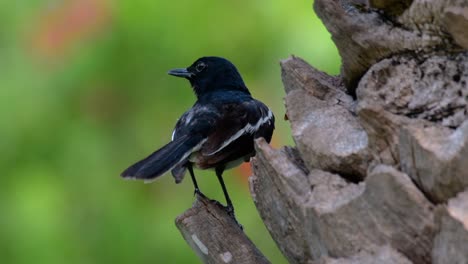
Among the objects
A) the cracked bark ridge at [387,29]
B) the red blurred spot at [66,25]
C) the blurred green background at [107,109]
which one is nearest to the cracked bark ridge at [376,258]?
the cracked bark ridge at [387,29]

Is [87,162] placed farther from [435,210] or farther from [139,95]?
[435,210]

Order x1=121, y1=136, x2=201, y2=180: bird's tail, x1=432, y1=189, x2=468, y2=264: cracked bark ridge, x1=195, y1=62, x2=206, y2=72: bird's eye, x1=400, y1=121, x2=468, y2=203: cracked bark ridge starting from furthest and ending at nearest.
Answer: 1. x1=195, y1=62, x2=206, y2=72: bird's eye
2. x1=121, y1=136, x2=201, y2=180: bird's tail
3. x1=400, y1=121, x2=468, y2=203: cracked bark ridge
4. x1=432, y1=189, x2=468, y2=264: cracked bark ridge

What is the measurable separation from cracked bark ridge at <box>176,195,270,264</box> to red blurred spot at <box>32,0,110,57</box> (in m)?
2.23

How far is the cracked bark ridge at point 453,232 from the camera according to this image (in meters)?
2.58

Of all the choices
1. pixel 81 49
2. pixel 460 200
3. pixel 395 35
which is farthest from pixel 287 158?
pixel 81 49

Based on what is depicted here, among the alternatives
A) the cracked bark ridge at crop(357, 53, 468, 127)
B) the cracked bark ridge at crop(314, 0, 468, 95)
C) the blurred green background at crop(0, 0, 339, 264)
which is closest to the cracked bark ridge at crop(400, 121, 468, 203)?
the cracked bark ridge at crop(357, 53, 468, 127)

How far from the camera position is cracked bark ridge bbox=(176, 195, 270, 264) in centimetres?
356

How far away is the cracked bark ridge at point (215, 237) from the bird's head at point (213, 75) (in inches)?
82.4

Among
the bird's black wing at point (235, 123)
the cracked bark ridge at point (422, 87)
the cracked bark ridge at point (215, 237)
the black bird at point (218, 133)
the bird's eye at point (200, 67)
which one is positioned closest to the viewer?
the cracked bark ridge at point (422, 87)

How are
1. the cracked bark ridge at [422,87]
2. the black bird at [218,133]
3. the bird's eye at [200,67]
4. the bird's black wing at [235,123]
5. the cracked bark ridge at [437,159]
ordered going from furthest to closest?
the bird's eye at [200,67] → the bird's black wing at [235,123] → the black bird at [218,133] → the cracked bark ridge at [422,87] → the cracked bark ridge at [437,159]

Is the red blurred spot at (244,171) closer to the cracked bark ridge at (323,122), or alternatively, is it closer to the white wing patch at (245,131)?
the white wing patch at (245,131)

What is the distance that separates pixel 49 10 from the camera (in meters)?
6.24

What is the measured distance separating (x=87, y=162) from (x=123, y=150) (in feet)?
0.71

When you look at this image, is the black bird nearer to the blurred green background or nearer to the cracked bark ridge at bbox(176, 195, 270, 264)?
the blurred green background
